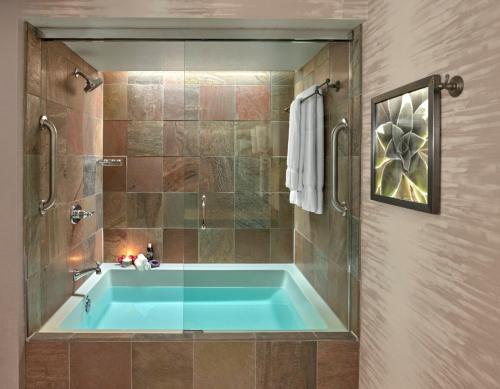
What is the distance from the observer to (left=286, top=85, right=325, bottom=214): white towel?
2.55 metres

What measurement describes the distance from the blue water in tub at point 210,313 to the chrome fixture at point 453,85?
1479 mm

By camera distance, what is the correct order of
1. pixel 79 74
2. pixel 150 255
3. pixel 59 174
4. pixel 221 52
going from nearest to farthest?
pixel 221 52 < pixel 59 174 < pixel 79 74 < pixel 150 255

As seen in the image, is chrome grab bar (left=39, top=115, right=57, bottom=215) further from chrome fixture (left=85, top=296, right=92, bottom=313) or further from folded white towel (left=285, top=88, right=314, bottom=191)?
folded white towel (left=285, top=88, right=314, bottom=191)

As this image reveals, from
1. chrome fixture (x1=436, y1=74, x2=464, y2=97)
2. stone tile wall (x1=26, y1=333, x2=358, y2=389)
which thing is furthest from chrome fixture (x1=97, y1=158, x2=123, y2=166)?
chrome fixture (x1=436, y1=74, x2=464, y2=97)

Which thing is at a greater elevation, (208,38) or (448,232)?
(208,38)

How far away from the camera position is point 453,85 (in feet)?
4.60

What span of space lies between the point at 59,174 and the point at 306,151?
1.52 m

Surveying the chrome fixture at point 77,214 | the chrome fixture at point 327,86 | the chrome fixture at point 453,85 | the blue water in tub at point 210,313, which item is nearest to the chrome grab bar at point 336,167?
the chrome fixture at point 327,86

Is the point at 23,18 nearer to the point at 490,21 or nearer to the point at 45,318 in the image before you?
the point at 45,318

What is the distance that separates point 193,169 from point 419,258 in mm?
1405

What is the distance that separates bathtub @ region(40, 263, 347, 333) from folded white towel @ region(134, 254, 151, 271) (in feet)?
1.11

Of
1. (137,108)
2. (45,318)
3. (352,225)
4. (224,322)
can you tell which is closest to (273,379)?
(224,322)

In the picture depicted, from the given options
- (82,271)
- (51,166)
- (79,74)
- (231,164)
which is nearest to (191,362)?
(231,164)

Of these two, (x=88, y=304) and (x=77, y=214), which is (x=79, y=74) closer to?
(x=77, y=214)
